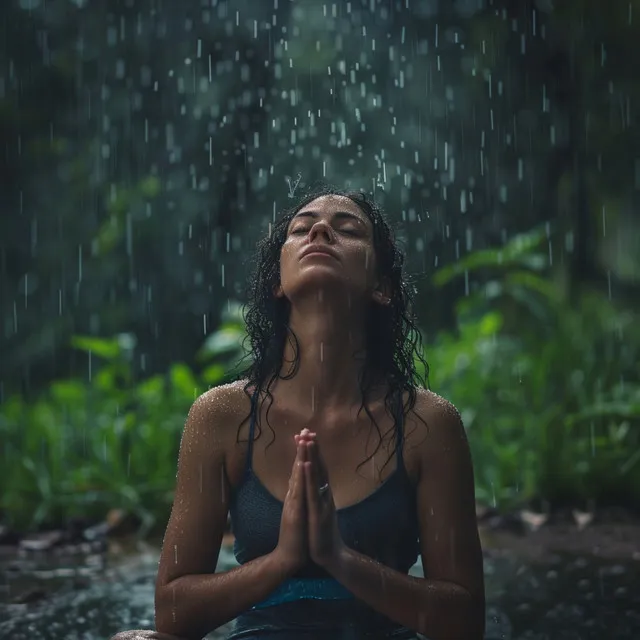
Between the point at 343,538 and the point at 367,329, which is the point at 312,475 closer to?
the point at 343,538

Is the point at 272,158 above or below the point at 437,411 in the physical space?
above

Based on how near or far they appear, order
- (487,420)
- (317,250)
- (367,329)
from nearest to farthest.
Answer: (317,250) < (367,329) < (487,420)

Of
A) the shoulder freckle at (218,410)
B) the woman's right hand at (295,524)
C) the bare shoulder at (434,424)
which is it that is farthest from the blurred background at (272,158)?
the woman's right hand at (295,524)

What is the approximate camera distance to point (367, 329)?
2.81 m

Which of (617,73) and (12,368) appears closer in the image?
(617,73)

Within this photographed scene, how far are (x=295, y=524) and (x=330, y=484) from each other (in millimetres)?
301

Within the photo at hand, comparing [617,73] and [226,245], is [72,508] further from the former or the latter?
[617,73]

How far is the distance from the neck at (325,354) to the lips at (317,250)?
0.39 feet

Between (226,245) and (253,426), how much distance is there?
7.38m

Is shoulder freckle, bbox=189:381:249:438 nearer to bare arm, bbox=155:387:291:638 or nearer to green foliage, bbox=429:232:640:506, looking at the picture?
bare arm, bbox=155:387:291:638

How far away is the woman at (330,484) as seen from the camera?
2.45 metres

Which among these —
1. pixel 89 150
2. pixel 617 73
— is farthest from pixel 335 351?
pixel 89 150

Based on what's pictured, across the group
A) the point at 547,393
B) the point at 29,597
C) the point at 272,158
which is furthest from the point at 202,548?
the point at 272,158

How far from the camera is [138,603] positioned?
4.37m
